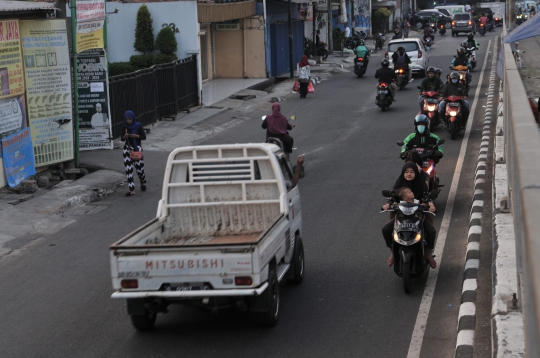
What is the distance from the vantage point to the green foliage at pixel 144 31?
28.5 m

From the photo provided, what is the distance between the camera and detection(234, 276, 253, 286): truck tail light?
7254 millimetres

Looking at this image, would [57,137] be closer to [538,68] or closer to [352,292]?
[352,292]

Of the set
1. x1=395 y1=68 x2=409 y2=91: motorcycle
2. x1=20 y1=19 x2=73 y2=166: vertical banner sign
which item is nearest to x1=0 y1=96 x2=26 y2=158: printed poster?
x1=20 y1=19 x2=73 y2=166: vertical banner sign

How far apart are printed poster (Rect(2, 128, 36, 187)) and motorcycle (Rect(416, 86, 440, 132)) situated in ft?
31.7

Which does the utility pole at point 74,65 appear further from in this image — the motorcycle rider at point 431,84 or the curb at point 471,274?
the motorcycle rider at point 431,84

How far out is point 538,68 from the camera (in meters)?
38.5

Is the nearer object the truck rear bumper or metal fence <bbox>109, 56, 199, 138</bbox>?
the truck rear bumper

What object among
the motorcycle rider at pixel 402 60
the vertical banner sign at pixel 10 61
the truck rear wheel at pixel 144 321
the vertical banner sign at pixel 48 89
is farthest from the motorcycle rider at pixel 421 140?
the motorcycle rider at pixel 402 60

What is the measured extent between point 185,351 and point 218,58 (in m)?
29.3

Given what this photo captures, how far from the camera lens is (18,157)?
15.6 metres

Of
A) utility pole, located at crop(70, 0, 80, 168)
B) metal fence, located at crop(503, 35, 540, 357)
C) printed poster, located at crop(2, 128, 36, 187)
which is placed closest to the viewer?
metal fence, located at crop(503, 35, 540, 357)

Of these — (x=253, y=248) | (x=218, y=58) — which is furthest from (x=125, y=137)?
(x=218, y=58)

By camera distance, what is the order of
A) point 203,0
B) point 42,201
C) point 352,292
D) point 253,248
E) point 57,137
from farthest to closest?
point 203,0
point 57,137
point 42,201
point 352,292
point 253,248

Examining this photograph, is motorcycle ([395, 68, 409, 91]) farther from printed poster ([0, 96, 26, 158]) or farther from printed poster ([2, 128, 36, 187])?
printed poster ([0, 96, 26, 158])
